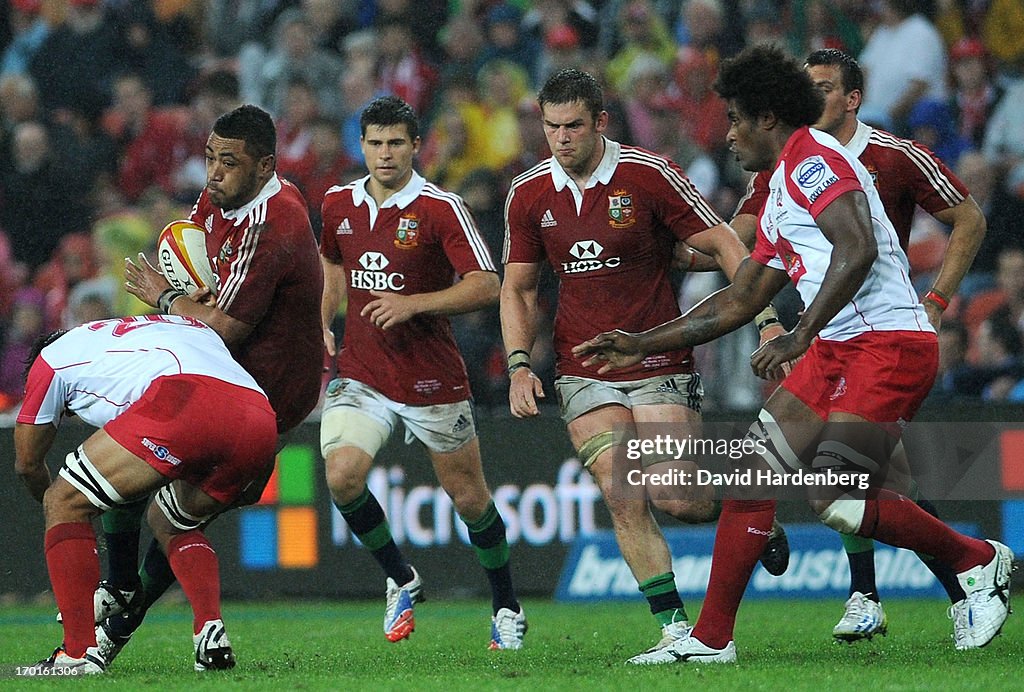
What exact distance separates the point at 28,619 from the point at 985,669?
5.73m

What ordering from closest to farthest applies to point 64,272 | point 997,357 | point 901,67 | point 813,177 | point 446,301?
1. point 813,177
2. point 446,301
3. point 997,357
4. point 901,67
5. point 64,272

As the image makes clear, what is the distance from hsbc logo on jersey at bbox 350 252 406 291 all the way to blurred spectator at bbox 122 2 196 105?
7075 mm

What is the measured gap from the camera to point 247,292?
6.50 m

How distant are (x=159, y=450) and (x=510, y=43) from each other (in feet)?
25.5

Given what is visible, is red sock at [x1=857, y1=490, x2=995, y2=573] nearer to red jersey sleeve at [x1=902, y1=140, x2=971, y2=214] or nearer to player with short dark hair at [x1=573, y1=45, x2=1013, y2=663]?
player with short dark hair at [x1=573, y1=45, x2=1013, y2=663]

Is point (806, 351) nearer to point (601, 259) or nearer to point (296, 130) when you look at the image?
point (601, 259)

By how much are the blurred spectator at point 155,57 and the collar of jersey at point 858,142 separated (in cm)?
831

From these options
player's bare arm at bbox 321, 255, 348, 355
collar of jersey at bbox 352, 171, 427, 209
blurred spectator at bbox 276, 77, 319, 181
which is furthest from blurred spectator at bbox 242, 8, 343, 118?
collar of jersey at bbox 352, 171, 427, 209

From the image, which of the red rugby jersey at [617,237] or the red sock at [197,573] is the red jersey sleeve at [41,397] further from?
the red rugby jersey at [617,237]

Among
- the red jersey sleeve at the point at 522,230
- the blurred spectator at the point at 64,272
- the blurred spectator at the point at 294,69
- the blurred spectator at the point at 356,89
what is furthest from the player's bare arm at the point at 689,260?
the blurred spectator at the point at 294,69

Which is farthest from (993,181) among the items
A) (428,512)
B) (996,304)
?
(428,512)

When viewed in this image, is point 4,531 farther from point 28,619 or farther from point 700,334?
point 700,334

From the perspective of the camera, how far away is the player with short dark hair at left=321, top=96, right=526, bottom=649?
715cm

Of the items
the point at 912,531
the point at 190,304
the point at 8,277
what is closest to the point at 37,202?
the point at 8,277
